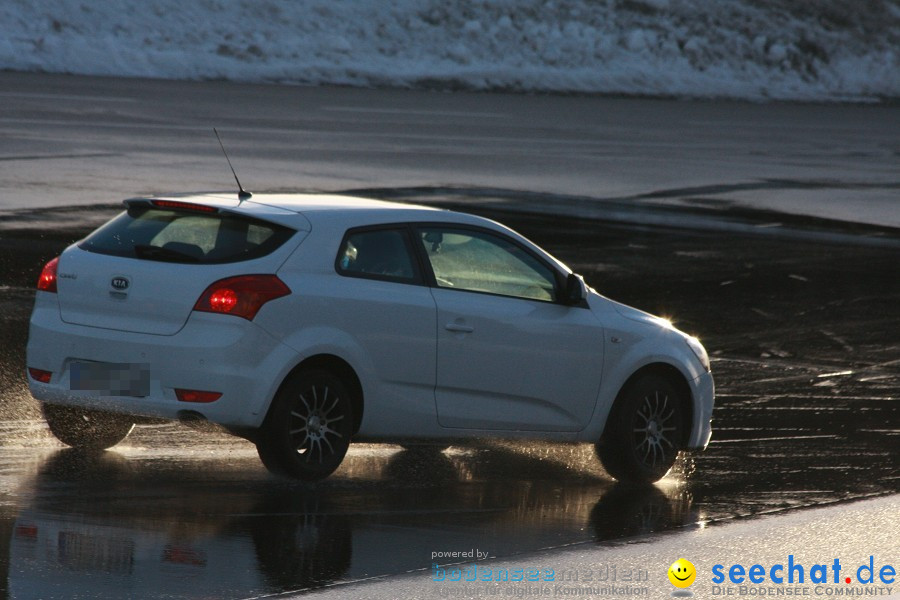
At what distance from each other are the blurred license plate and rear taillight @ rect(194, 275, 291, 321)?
1.30 ft

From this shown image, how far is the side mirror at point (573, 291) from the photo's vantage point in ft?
27.8

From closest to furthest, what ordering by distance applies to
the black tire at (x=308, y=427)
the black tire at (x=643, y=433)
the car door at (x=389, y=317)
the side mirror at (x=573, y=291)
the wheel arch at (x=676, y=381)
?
1. the black tire at (x=308, y=427)
2. the car door at (x=389, y=317)
3. the side mirror at (x=573, y=291)
4. the black tire at (x=643, y=433)
5. the wheel arch at (x=676, y=381)

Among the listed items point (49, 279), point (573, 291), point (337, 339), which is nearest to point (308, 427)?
point (337, 339)

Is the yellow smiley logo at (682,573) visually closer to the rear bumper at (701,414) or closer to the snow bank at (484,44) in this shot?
the rear bumper at (701,414)

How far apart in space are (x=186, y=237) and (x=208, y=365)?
0.75 meters

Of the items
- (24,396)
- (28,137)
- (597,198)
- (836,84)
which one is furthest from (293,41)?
(24,396)

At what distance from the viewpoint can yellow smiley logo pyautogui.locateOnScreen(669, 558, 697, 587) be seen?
641cm

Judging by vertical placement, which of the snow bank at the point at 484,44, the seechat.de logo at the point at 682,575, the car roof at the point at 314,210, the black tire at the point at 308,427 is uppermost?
the snow bank at the point at 484,44

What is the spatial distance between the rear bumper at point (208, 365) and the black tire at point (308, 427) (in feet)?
0.33

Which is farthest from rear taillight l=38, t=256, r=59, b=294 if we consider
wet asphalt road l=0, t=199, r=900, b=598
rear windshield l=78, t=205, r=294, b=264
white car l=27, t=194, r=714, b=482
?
wet asphalt road l=0, t=199, r=900, b=598

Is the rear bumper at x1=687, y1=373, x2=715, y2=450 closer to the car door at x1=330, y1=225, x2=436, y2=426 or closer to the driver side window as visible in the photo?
the driver side window

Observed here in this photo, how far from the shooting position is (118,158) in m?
28.8

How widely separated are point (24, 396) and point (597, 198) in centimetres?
1725

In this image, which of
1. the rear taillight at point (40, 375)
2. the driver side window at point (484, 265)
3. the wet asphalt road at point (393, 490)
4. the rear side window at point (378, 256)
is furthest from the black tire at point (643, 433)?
the rear taillight at point (40, 375)
